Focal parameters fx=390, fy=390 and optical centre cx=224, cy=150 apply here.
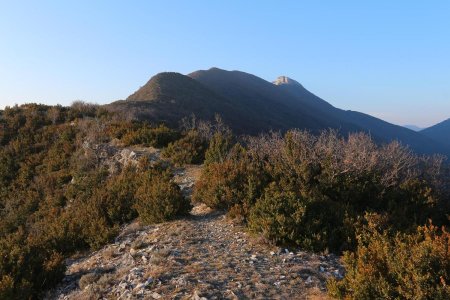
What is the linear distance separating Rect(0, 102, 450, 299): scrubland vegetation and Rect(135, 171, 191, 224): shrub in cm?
3

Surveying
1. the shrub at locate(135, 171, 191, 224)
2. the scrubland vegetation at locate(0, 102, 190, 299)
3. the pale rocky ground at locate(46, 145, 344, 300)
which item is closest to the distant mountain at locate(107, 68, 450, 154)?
the scrubland vegetation at locate(0, 102, 190, 299)

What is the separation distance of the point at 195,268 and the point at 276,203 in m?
2.32

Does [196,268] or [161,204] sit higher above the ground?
[161,204]

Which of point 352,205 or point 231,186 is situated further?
point 231,186

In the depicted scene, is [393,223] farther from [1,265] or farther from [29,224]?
[29,224]

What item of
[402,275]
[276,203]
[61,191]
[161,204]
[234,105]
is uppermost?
[234,105]

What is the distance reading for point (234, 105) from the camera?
347ft

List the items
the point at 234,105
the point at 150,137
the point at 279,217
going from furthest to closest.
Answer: the point at 234,105, the point at 150,137, the point at 279,217

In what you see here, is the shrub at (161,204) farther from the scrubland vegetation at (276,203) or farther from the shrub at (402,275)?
the shrub at (402,275)

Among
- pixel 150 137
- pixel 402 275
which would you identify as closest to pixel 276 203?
pixel 402 275

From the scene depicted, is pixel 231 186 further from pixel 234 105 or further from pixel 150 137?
pixel 234 105

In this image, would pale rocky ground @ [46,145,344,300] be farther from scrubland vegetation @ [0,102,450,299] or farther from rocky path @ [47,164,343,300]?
scrubland vegetation @ [0,102,450,299]

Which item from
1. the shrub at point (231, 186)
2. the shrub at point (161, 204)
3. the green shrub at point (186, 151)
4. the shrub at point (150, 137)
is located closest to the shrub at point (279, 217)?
the shrub at point (231, 186)

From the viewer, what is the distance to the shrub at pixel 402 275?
4398 millimetres
